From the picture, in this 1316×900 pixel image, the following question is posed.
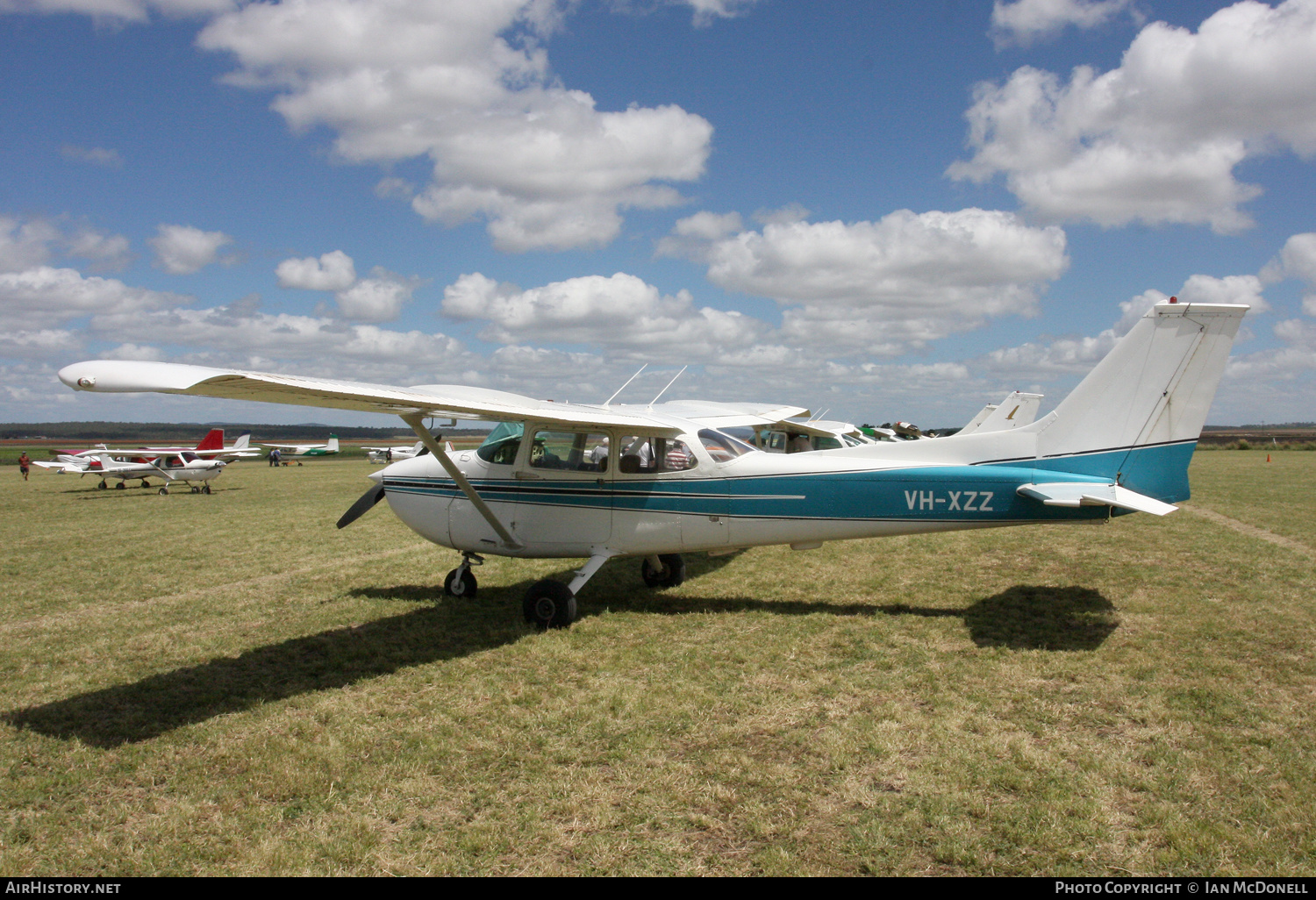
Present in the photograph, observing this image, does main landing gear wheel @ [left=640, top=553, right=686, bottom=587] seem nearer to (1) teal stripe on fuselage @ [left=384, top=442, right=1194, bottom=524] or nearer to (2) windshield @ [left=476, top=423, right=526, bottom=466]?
(1) teal stripe on fuselage @ [left=384, top=442, right=1194, bottom=524]

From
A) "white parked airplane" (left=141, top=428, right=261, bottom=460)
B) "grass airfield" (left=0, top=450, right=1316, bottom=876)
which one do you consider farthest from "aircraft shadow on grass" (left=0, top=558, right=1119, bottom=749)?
"white parked airplane" (left=141, top=428, right=261, bottom=460)

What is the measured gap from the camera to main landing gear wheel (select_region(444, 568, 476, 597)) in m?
8.04

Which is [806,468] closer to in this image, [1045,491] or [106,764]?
[1045,491]

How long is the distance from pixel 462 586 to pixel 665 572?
2254mm

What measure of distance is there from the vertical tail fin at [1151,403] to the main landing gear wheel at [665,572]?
3969 millimetres

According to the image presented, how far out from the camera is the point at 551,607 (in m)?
6.69

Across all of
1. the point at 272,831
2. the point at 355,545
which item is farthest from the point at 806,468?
the point at 355,545

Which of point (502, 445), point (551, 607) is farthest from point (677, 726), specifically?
point (502, 445)

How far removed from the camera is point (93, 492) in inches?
979

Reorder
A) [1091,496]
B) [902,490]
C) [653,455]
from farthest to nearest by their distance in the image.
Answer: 1. [653,455]
2. [902,490]
3. [1091,496]

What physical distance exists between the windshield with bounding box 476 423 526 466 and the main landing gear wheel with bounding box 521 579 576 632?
56.7 inches

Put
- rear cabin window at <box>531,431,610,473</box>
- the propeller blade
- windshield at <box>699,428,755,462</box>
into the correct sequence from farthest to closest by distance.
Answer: the propeller blade
rear cabin window at <box>531,431,610,473</box>
windshield at <box>699,428,755,462</box>

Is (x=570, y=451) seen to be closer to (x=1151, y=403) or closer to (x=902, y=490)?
(x=902, y=490)
